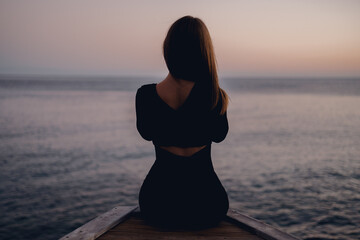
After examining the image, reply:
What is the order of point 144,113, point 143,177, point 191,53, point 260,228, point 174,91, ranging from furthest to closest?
point 143,177
point 260,228
point 144,113
point 174,91
point 191,53

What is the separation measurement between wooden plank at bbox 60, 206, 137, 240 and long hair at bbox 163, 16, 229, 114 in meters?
1.53

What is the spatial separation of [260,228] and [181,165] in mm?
929

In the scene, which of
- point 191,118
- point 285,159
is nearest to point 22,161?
point 285,159

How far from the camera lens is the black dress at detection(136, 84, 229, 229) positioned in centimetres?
279

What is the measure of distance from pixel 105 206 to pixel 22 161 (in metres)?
4.77

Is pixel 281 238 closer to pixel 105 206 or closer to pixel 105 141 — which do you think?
pixel 105 206

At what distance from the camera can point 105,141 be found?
14.7 m

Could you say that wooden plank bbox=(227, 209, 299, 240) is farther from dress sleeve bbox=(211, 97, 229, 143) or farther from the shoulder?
Result: the shoulder

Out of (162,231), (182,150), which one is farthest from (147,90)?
(162,231)

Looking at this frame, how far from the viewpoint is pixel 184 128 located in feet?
9.12

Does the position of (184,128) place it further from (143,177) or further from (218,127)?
(143,177)

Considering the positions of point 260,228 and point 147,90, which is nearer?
point 147,90

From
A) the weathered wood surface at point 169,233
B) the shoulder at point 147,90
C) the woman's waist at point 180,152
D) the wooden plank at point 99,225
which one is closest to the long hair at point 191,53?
the shoulder at point 147,90

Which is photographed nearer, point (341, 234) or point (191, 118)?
point (191, 118)
